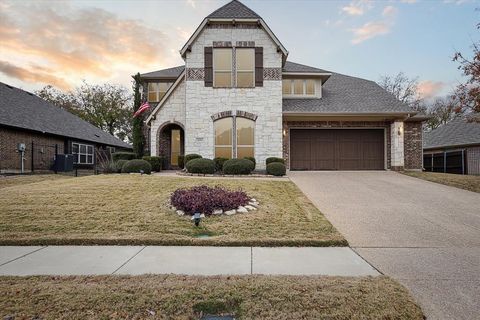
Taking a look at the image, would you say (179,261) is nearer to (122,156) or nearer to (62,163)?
(122,156)

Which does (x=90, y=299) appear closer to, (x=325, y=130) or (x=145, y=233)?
(x=145, y=233)

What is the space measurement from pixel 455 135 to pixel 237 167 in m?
22.4

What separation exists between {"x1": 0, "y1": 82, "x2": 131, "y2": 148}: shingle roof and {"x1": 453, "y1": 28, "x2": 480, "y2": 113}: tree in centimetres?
2431

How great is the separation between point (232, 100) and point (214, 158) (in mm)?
3535

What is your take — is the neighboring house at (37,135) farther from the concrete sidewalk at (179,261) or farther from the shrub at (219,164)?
the concrete sidewalk at (179,261)

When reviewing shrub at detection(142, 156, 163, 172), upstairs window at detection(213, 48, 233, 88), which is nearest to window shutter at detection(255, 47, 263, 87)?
upstairs window at detection(213, 48, 233, 88)

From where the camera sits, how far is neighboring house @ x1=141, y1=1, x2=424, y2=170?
15.1 meters

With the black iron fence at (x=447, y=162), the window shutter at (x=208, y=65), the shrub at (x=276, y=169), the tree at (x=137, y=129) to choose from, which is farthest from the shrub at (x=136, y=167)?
the black iron fence at (x=447, y=162)

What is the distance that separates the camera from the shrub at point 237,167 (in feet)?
43.3

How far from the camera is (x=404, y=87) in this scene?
35.4 m

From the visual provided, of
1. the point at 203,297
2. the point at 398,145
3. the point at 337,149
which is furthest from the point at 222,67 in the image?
the point at 203,297

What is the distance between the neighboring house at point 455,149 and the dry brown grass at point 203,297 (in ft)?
74.2

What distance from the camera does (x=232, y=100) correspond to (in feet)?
49.8

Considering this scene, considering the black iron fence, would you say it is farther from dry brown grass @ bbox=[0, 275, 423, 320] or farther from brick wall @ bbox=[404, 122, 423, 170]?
dry brown grass @ bbox=[0, 275, 423, 320]
